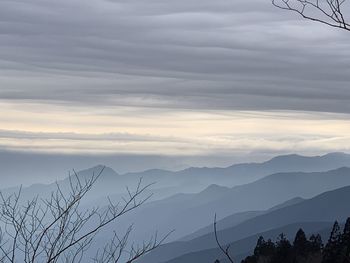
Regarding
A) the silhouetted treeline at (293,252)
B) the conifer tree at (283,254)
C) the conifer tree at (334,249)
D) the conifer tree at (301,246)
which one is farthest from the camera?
the conifer tree at (301,246)

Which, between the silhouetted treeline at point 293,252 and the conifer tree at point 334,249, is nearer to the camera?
the conifer tree at point 334,249

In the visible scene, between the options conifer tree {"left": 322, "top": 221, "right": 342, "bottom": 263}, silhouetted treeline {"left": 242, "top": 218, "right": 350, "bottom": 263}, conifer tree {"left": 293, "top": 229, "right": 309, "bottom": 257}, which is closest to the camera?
conifer tree {"left": 322, "top": 221, "right": 342, "bottom": 263}

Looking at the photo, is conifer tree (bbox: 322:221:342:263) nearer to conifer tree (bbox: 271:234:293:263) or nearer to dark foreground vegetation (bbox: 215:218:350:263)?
dark foreground vegetation (bbox: 215:218:350:263)

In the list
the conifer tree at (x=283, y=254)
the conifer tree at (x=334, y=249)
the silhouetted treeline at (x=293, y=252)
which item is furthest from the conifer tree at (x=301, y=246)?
the conifer tree at (x=334, y=249)

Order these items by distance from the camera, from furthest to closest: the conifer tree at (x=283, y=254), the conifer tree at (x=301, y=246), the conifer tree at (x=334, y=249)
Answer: the conifer tree at (x=301, y=246)
the conifer tree at (x=283, y=254)
the conifer tree at (x=334, y=249)

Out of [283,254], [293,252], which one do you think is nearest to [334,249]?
[283,254]

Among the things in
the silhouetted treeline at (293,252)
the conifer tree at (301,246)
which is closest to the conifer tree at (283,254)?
the silhouetted treeline at (293,252)

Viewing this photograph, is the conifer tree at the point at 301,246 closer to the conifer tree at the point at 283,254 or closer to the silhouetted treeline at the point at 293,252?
the silhouetted treeline at the point at 293,252

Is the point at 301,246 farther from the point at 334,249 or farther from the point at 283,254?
the point at 334,249

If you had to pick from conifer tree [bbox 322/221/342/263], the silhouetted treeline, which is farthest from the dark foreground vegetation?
conifer tree [bbox 322/221/342/263]

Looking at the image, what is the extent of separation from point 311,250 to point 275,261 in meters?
8.22

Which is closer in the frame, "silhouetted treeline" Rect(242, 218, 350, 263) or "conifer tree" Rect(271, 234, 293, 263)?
"conifer tree" Rect(271, 234, 293, 263)

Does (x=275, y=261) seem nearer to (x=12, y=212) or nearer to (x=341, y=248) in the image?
(x=341, y=248)

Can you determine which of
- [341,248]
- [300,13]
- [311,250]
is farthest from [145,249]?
[311,250]
